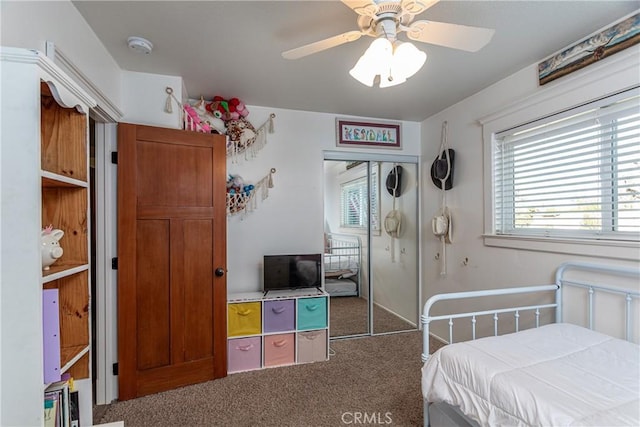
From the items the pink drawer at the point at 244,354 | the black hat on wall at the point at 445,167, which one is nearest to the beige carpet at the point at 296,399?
the pink drawer at the point at 244,354

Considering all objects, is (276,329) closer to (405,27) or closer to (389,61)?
(389,61)

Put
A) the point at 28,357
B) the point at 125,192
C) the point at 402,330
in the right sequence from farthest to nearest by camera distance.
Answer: the point at 402,330 < the point at 125,192 < the point at 28,357

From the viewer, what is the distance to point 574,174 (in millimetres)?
1987

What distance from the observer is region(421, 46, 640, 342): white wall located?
5.92ft

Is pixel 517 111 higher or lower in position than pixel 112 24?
lower

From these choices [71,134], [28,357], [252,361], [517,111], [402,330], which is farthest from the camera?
[402,330]

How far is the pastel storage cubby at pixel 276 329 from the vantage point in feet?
8.54

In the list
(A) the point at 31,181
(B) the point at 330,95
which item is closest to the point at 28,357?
(A) the point at 31,181

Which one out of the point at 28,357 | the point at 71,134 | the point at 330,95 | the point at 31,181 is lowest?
the point at 28,357

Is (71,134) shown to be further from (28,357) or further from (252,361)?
(252,361)

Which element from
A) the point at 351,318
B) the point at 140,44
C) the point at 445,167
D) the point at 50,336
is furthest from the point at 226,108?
the point at 351,318

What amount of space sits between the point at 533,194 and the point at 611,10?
115 centimetres

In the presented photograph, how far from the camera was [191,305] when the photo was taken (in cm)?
234

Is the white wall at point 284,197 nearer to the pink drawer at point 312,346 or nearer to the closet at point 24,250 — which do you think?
the pink drawer at point 312,346
